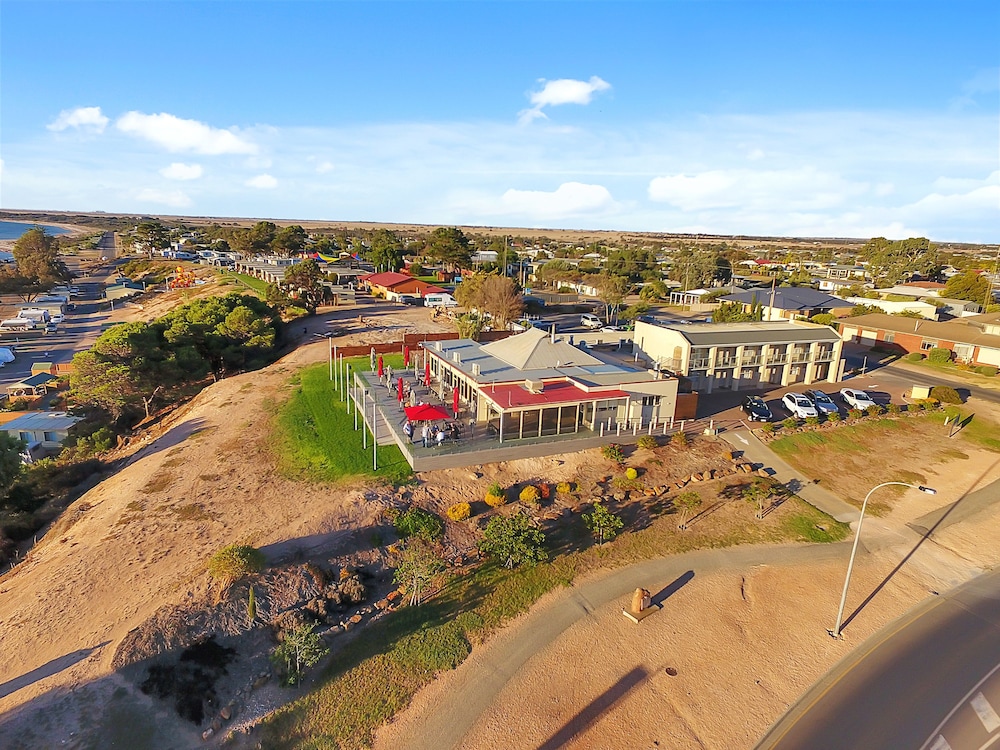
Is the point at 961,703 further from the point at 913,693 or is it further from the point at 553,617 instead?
the point at 553,617

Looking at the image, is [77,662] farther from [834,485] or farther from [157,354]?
[834,485]

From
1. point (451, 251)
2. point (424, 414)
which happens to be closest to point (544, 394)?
point (424, 414)

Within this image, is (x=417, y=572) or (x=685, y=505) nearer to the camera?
(x=417, y=572)

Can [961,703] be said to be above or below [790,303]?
below

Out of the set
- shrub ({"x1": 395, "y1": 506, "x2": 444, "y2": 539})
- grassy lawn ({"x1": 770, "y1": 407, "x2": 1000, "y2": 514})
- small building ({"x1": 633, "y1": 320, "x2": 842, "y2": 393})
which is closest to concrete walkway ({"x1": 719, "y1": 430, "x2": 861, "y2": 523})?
grassy lawn ({"x1": 770, "y1": 407, "x2": 1000, "y2": 514})

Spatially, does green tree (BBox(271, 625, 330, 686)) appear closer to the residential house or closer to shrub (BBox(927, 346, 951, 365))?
shrub (BBox(927, 346, 951, 365))

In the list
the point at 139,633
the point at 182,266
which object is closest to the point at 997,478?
the point at 139,633

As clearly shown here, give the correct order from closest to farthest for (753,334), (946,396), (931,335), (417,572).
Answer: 1. (417,572)
2. (946,396)
3. (753,334)
4. (931,335)
